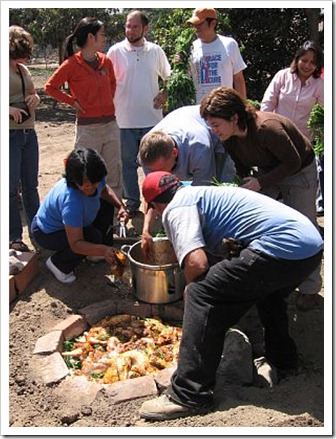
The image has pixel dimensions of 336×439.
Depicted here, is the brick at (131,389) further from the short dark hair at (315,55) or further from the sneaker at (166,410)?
the short dark hair at (315,55)

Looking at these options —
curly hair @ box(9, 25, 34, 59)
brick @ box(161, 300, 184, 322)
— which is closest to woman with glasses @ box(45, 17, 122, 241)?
curly hair @ box(9, 25, 34, 59)

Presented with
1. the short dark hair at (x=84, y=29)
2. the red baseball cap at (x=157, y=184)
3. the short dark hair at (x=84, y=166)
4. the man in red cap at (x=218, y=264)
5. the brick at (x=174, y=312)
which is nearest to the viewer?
the man in red cap at (x=218, y=264)

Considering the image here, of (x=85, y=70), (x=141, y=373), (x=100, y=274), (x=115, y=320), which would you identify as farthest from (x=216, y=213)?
(x=85, y=70)

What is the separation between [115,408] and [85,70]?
115 inches

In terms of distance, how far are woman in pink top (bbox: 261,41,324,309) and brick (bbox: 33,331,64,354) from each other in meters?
2.64

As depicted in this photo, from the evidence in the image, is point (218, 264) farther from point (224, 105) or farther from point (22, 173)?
point (22, 173)

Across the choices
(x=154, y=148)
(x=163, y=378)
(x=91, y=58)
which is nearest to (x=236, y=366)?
(x=163, y=378)

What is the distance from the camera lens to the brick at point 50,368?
3.26m

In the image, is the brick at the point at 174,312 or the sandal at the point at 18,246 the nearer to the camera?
the brick at the point at 174,312

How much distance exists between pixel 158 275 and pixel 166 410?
1049 millimetres

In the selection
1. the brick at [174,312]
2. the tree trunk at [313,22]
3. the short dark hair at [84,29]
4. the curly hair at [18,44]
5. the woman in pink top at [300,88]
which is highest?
the tree trunk at [313,22]

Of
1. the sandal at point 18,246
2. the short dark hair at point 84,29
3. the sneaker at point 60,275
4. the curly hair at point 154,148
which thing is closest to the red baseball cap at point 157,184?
the curly hair at point 154,148

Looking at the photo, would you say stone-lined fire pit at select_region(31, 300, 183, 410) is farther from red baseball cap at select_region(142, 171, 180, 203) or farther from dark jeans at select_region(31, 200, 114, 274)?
red baseball cap at select_region(142, 171, 180, 203)

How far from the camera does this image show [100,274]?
4.32 metres
